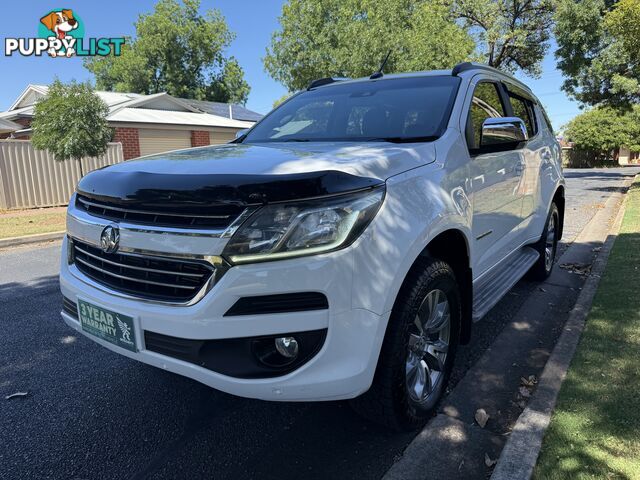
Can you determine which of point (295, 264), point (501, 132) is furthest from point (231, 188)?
point (501, 132)

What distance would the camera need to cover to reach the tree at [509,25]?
830 inches

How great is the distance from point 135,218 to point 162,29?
4727cm

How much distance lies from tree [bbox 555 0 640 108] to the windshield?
15241 millimetres

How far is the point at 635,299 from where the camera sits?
421 centimetres

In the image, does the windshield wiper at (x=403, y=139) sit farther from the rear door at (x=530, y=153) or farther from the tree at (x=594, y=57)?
the tree at (x=594, y=57)

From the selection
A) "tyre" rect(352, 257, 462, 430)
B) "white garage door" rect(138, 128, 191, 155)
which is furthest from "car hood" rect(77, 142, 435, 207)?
"white garage door" rect(138, 128, 191, 155)

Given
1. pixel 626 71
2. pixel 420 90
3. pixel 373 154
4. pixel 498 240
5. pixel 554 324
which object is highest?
pixel 626 71

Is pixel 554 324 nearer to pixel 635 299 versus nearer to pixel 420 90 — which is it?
pixel 635 299

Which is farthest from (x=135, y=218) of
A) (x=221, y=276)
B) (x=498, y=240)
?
(x=498, y=240)

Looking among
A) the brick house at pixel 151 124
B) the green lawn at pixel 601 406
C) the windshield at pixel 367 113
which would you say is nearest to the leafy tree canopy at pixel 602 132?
the brick house at pixel 151 124

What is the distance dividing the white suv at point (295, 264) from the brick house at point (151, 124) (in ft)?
55.3

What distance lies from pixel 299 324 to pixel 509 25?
24.8m

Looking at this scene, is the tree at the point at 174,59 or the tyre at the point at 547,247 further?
the tree at the point at 174,59

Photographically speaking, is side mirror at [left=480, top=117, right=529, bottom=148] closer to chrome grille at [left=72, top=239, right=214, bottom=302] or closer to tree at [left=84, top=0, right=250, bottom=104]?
chrome grille at [left=72, top=239, right=214, bottom=302]
